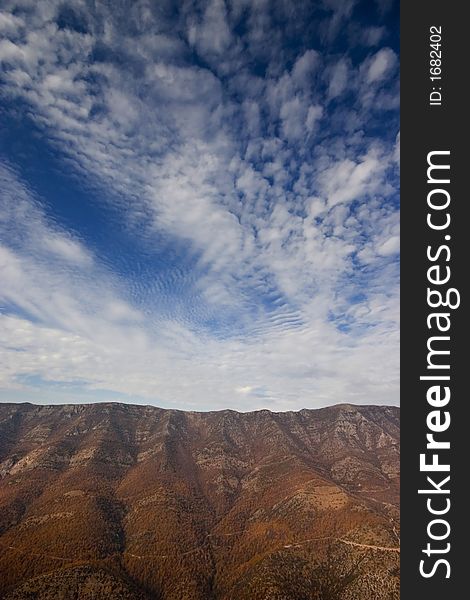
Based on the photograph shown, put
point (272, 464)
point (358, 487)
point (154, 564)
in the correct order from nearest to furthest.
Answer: point (154, 564), point (358, 487), point (272, 464)

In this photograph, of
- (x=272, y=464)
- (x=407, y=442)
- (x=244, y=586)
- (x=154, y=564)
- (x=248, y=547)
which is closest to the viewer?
(x=407, y=442)

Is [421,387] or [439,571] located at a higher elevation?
[421,387]

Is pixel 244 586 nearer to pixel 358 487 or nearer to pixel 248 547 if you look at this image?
pixel 248 547

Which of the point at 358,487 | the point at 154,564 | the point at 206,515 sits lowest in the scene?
the point at 154,564

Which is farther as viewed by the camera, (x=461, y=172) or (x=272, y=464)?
(x=272, y=464)

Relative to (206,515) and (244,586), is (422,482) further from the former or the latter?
(206,515)

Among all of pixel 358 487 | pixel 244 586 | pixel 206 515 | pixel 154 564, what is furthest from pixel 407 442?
pixel 358 487
